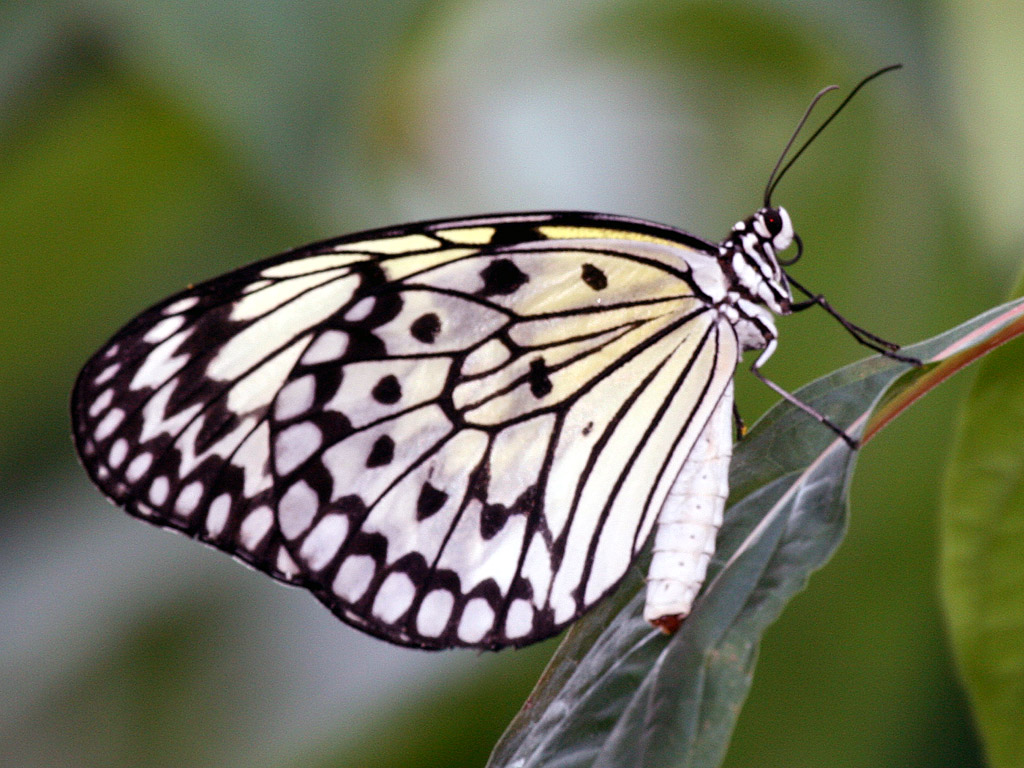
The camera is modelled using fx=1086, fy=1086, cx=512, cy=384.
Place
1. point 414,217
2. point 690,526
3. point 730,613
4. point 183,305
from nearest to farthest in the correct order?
point 730,613, point 690,526, point 183,305, point 414,217

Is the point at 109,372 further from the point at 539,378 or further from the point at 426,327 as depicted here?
the point at 539,378

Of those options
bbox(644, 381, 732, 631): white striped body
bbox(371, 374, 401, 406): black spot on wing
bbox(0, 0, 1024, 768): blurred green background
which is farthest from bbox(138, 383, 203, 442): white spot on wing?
bbox(0, 0, 1024, 768): blurred green background

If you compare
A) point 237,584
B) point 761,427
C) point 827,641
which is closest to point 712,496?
point 761,427

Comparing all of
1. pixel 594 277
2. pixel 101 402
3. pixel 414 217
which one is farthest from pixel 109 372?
pixel 414 217

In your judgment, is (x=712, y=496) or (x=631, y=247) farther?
(x=631, y=247)

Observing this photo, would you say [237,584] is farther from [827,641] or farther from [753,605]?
[753,605]

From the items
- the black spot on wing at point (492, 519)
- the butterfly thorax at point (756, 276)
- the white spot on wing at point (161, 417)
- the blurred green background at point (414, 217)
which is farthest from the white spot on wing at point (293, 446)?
the blurred green background at point (414, 217)

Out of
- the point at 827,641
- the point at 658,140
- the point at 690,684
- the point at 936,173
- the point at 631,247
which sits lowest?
the point at 827,641
